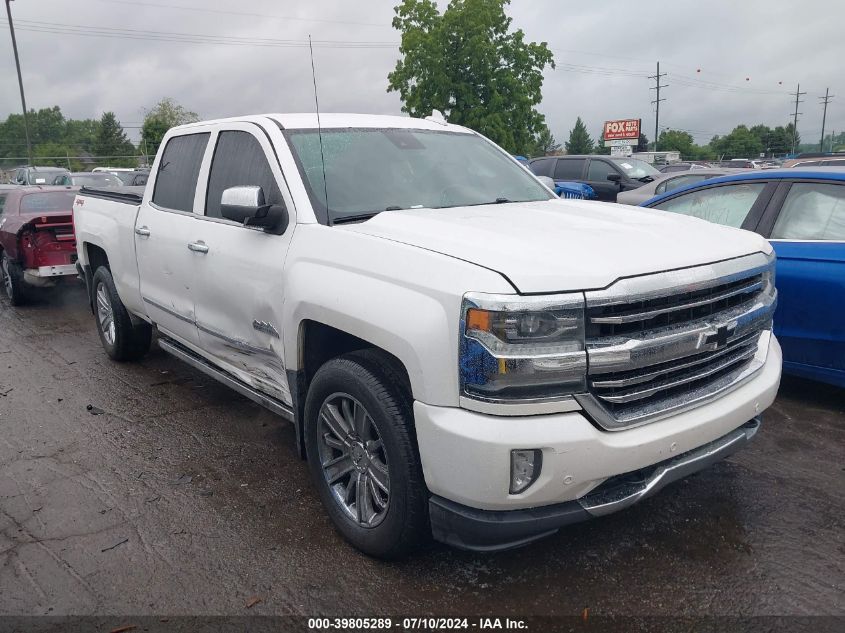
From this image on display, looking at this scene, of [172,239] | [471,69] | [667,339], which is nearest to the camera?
[667,339]

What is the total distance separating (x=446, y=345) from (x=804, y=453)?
9.07ft

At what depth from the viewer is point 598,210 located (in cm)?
383

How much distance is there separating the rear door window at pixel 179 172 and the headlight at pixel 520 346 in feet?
9.13

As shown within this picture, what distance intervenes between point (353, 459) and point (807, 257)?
329 centimetres

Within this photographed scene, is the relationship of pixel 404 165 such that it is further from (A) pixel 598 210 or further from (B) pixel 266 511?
(B) pixel 266 511

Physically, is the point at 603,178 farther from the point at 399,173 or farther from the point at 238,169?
the point at 238,169

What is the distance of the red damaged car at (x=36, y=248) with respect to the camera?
9008 mm

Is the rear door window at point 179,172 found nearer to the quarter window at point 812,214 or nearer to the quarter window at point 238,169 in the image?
the quarter window at point 238,169

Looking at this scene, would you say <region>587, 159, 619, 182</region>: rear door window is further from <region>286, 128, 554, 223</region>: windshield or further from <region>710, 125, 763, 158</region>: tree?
<region>710, 125, 763, 158</region>: tree

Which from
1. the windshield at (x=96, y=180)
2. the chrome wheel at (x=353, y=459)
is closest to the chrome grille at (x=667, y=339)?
the chrome wheel at (x=353, y=459)

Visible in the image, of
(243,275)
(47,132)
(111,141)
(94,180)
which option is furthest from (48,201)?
(47,132)

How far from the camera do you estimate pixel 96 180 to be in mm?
17297

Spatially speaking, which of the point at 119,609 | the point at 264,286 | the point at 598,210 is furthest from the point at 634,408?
the point at 119,609

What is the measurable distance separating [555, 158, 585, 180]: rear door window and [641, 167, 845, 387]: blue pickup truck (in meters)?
10.2
